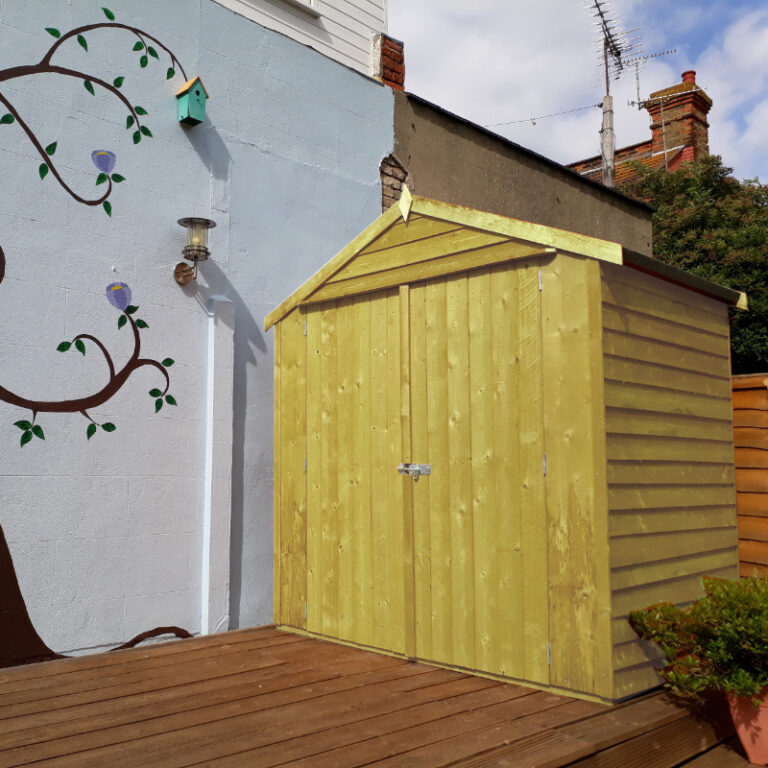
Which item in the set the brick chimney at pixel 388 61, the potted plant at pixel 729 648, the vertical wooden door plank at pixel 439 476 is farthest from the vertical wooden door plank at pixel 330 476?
the brick chimney at pixel 388 61

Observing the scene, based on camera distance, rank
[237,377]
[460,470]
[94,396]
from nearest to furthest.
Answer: [460,470] → [94,396] → [237,377]

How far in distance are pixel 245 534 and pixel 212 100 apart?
10.0ft

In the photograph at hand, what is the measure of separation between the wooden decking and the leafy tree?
11094 millimetres

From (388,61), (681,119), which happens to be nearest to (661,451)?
(388,61)

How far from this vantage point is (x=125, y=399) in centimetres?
484

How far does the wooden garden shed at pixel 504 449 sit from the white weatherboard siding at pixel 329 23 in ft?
10.3

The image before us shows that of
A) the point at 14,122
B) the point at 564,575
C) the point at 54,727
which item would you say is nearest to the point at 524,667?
the point at 564,575

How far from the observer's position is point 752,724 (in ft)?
11.0

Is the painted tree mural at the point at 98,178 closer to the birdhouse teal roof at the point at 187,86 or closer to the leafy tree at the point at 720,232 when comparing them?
the birdhouse teal roof at the point at 187,86

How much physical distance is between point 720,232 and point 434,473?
12393 millimetres

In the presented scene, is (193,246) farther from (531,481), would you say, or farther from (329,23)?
(329,23)

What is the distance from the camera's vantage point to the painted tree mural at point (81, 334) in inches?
168

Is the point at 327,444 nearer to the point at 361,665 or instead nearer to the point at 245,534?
the point at 245,534

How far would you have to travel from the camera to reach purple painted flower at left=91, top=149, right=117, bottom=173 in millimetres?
4828
